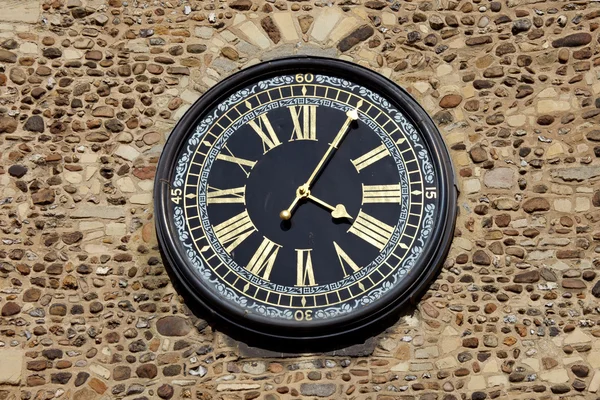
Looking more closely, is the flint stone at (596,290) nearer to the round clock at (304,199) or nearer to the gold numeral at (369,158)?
the round clock at (304,199)

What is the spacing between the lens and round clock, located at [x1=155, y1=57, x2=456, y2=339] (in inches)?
381

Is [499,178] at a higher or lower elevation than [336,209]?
higher

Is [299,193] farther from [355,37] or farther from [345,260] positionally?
[355,37]

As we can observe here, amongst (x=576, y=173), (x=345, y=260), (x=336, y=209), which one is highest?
(x=576, y=173)

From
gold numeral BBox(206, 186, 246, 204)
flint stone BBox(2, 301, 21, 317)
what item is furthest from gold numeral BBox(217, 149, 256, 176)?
flint stone BBox(2, 301, 21, 317)

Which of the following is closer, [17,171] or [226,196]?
[226,196]

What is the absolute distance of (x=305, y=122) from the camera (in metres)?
10.3

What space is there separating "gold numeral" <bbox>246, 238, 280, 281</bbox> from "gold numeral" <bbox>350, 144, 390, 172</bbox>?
82 centimetres

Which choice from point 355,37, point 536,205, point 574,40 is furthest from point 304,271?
point 574,40

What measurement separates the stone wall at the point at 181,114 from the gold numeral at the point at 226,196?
18.8 inches

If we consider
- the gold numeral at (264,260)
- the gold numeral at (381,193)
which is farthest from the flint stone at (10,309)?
the gold numeral at (381,193)

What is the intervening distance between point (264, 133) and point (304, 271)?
1.10m

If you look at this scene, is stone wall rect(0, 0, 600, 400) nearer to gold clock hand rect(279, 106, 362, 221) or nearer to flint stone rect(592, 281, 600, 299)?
flint stone rect(592, 281, 600, 299)

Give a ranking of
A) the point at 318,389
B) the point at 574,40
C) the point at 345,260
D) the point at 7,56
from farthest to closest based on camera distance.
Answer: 1. the point at 7,56
2. the point at 574,40
3. the point at 345,260
4. the point at 318,389
